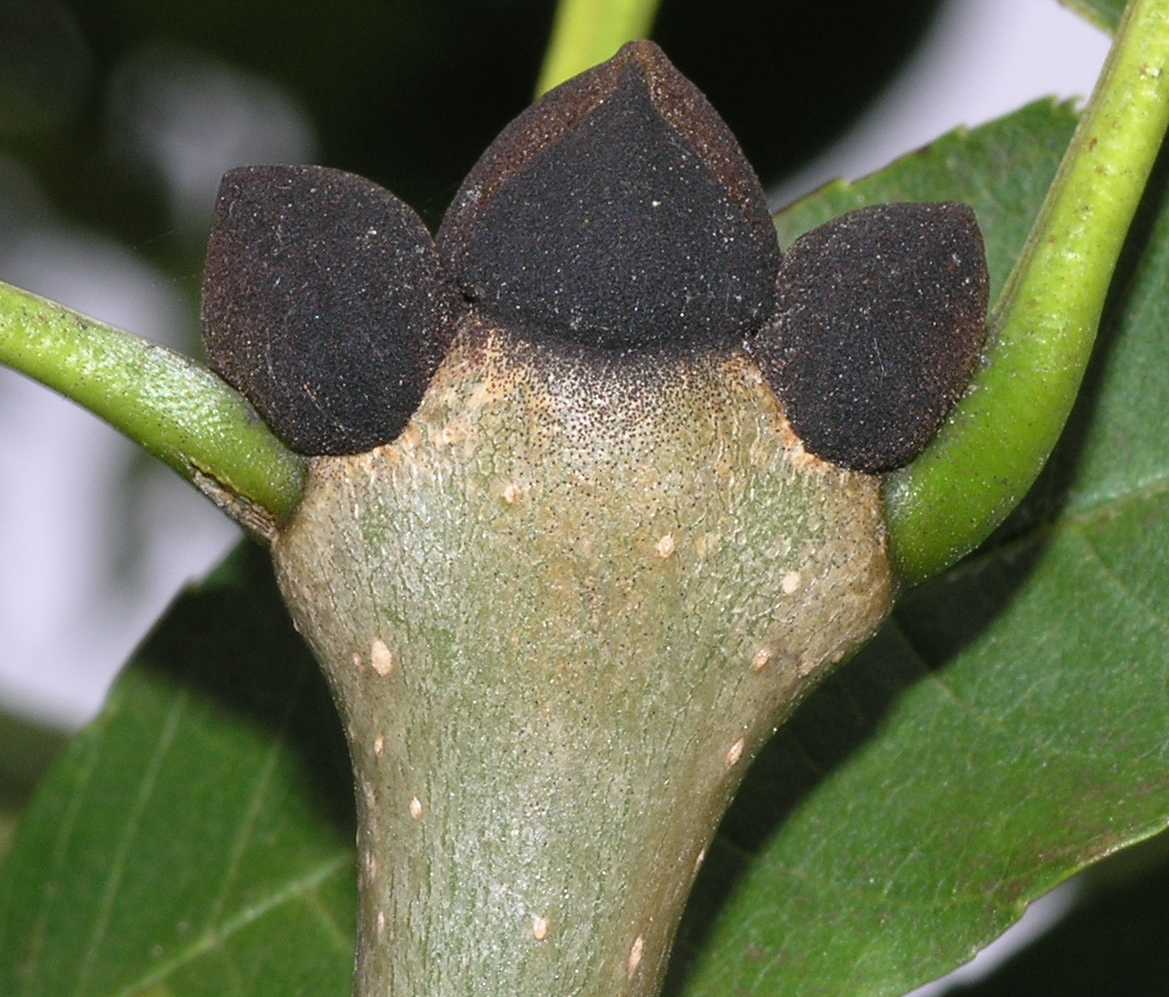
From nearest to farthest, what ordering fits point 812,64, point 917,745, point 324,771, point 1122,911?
point 917,745
point 324,771
point 1122,911
point 812,64

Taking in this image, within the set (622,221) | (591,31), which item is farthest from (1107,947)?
(622,221)

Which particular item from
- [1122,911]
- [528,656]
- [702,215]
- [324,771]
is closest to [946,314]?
[702,215]

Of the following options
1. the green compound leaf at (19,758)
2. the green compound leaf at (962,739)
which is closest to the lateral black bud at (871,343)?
the green compound leaf at (962,739)

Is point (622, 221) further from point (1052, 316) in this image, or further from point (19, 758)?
point (19, 758)

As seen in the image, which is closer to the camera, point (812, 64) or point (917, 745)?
point (917, 745)

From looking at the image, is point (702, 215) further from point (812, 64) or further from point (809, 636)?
point (812, 64)

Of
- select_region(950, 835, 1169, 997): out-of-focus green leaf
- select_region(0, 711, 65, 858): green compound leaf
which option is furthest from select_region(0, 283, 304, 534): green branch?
select_region(0, 711, 65, 858): green compound leaf
